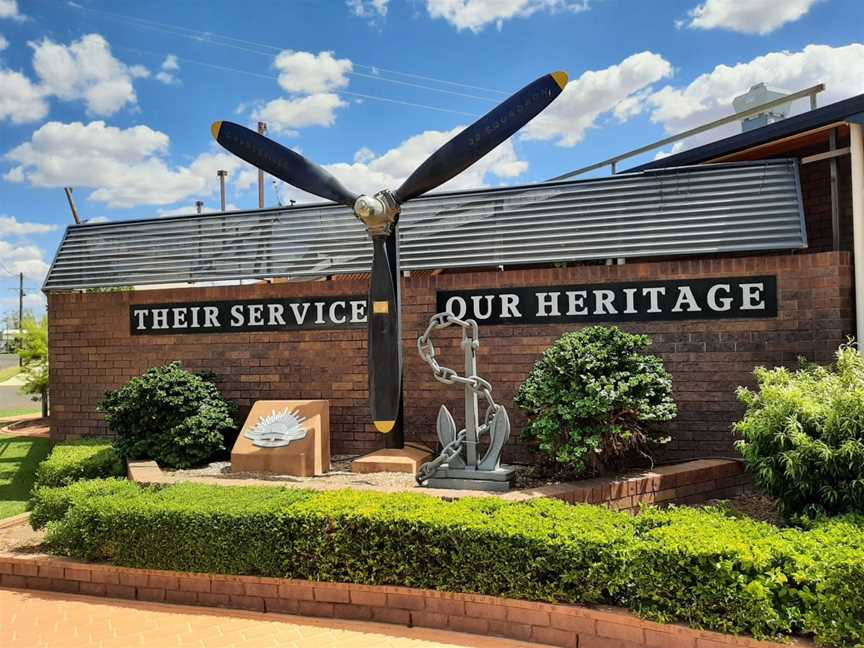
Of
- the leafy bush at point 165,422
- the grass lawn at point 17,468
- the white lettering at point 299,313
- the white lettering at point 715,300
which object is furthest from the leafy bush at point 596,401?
the grass lawn at point 17,468

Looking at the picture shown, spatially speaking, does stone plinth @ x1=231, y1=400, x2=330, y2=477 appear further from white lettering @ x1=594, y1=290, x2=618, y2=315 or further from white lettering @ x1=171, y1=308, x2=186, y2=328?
white lettering @ x1=594, y1=290, x2=618, y2=315

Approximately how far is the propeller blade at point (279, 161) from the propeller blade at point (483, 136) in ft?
2.32

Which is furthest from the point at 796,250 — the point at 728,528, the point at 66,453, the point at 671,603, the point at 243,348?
the point at 66,453

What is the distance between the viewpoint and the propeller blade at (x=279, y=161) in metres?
7.12

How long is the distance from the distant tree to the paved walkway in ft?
39.9

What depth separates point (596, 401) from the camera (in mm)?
5828

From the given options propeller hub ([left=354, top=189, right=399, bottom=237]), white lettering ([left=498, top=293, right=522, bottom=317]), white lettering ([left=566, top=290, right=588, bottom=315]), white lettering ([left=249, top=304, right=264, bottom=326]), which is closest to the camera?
propeller hub ([left=354, top=189, right=399, bottom=237])

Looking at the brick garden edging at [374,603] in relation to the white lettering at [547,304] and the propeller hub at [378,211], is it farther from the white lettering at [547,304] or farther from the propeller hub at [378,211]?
the white lettering at [547,304]

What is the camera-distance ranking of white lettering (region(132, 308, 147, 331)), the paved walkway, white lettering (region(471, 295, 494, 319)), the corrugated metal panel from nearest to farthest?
1. the paved walkway
2. the corrugated metal panel
3. white lettering (region(471, 295, 494, 319))
4. white lettering (region(132, 308, 147, 331))

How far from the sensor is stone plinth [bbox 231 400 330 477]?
7062 mm

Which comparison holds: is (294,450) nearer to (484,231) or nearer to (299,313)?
(299,313)

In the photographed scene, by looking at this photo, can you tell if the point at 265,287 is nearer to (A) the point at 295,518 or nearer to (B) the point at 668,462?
(A) the point at 295,518

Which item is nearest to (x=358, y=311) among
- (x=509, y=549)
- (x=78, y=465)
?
(x=78, y=465)

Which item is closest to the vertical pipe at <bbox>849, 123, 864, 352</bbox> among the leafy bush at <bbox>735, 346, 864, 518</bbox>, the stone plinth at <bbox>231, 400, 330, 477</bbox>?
the leafy bush at <bbox>735, 346, 864, 518</bbox>
